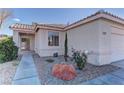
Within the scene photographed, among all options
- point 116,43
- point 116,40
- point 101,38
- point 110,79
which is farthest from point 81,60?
point 116,40

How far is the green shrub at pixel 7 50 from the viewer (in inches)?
325

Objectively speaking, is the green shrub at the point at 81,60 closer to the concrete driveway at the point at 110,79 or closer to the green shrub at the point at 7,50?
the concrete driveway at the point at 110,79

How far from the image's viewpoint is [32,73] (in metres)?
5.88

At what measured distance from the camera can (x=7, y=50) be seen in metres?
8.83

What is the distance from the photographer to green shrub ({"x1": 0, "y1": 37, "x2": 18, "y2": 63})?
8.25 m

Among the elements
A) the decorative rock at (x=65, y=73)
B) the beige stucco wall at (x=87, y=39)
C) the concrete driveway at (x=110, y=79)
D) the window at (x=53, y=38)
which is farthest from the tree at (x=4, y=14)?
the concrete driveway at (x=110, y=79)

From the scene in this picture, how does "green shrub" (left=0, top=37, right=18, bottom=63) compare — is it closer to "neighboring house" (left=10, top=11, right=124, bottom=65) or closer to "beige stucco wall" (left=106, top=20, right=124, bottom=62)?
"neighboring house" (left=10, top=11, right=124, bottom=65)

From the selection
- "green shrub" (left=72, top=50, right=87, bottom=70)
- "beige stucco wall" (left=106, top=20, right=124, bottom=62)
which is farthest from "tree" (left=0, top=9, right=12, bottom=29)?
"beige stucco wall" (left=106, top=20, right=124, bottom=62)

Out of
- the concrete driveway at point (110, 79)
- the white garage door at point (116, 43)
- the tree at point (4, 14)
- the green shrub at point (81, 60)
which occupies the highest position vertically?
the tree at point (4, 14)

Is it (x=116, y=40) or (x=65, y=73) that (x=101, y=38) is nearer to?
(x=116, y=40)

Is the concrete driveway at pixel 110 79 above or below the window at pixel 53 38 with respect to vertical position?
below
